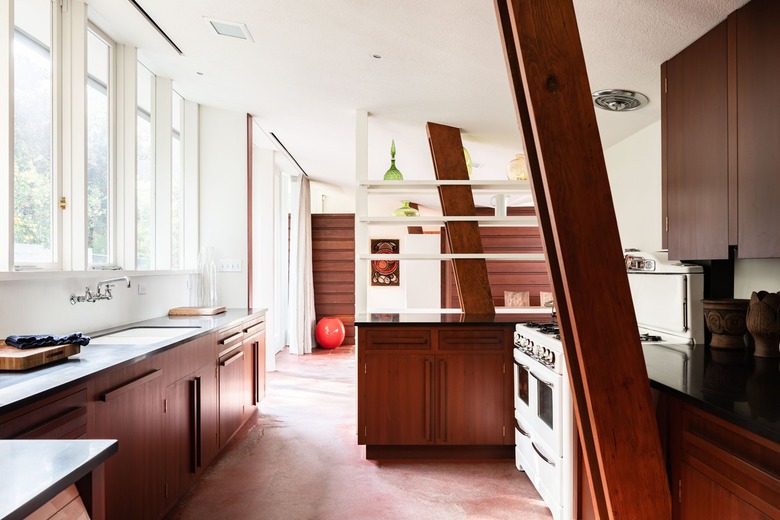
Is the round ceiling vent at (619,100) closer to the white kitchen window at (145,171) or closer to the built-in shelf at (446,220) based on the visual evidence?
the built-in shelf at (446,220)

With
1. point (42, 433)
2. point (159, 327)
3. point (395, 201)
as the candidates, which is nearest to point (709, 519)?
point (42, 433)

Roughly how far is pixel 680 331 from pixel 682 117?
38.9 inches

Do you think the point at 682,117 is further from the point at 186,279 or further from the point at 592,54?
the point at 186,279

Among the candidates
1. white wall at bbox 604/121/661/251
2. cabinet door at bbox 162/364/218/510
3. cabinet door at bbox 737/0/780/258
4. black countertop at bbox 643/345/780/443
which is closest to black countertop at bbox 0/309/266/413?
cabinet door at bbox 162/364/218/510

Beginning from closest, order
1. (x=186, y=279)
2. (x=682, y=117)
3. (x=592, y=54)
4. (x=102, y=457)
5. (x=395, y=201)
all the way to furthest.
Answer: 1. (x=102, y=457)
2. (x=682, y=117)
3. (x=592, y=54)
4. (x=186, y=279)
5. (x=395, y=201)

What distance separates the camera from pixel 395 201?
9312 millimetres

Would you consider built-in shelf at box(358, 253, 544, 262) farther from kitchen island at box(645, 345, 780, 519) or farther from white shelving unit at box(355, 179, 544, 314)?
kitchen island at box(645, 345, 780, 519)

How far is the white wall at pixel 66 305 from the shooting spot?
7.04 ft

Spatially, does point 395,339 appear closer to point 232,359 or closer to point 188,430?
point 232,359

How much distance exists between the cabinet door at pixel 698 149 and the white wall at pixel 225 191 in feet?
10.6

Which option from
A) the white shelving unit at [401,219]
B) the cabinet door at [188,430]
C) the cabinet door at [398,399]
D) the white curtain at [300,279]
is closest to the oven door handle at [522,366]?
the cabinet door at [398,399]

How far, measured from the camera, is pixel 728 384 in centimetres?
161

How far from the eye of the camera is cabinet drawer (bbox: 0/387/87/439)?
1283 mm

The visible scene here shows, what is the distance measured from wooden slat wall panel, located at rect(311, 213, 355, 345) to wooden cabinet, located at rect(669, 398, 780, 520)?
19.8 feet
